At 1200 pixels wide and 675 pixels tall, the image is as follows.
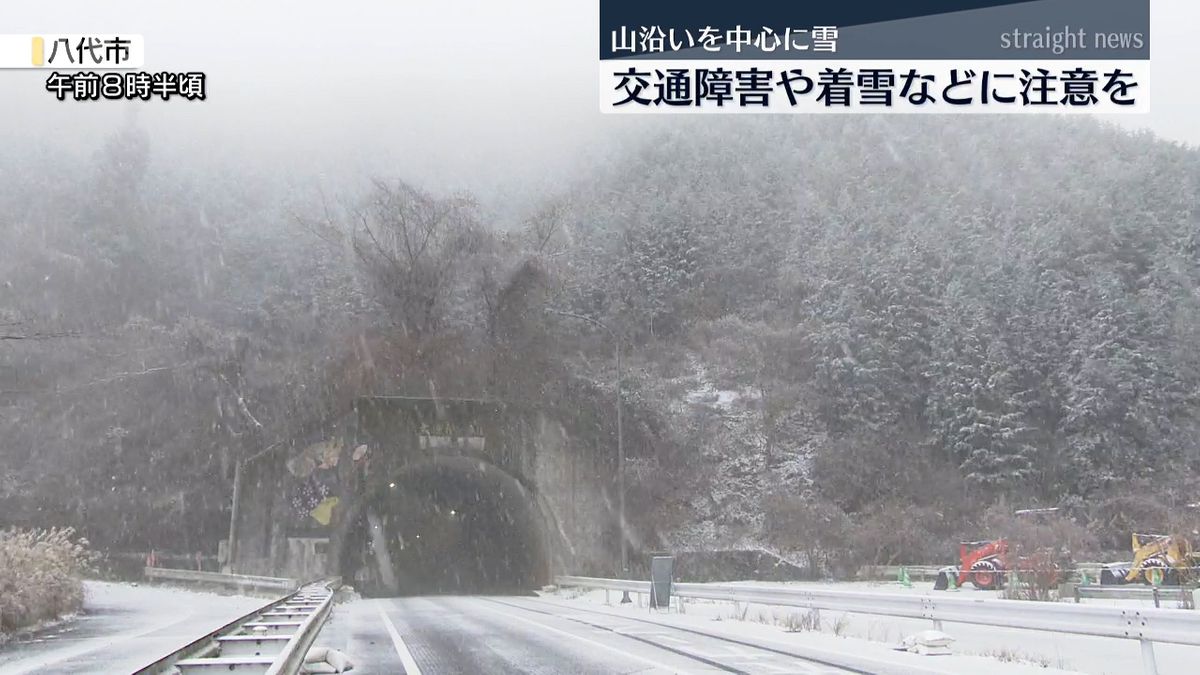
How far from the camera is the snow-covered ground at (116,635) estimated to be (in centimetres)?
1017

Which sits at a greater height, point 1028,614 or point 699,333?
point 699,333

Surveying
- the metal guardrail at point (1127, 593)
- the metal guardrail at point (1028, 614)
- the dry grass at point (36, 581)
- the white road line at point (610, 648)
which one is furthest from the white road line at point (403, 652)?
the metal guardrail at point (1127, 593)

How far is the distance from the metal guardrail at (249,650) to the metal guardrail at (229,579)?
1335 centimetres

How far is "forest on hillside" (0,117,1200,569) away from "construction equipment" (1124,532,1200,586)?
9092mm

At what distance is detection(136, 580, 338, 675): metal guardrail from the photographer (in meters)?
6.39

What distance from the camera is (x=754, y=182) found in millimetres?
65812

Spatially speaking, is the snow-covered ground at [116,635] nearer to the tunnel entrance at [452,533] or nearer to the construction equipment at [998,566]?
the tunnel entrance at [452,533]

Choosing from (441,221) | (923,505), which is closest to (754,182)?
(441,221)

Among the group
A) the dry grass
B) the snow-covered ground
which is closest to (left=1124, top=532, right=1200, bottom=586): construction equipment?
the snow-covered ground

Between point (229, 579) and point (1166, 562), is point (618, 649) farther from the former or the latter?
point (229, 579)

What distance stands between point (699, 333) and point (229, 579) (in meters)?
28.4

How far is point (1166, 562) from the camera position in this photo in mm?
20766

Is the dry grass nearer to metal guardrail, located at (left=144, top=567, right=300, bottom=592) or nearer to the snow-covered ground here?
the snow-covered ground

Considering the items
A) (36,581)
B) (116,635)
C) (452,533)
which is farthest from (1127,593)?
(452,533)
